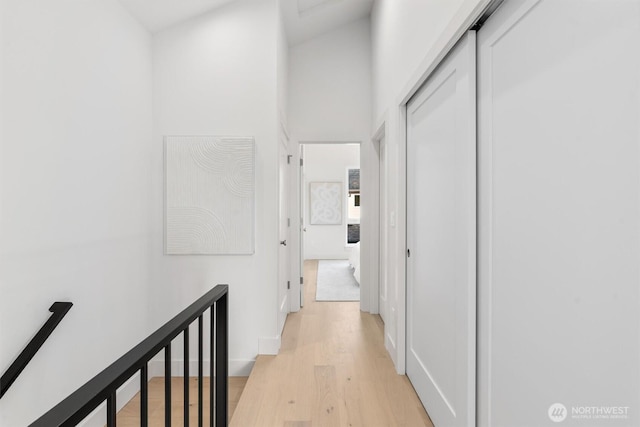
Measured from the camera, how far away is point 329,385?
229 cm

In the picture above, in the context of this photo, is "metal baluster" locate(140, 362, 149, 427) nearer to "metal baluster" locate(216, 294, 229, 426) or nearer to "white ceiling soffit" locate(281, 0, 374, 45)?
"metal baluster" locate(216, 294, 229, 426)

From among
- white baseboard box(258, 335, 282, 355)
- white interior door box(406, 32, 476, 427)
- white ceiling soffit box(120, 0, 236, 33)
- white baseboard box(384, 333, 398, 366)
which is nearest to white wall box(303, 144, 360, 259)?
white baseboard box(384, 333, 398, 366)

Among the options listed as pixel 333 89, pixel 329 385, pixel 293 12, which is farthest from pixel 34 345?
pixel 333 89

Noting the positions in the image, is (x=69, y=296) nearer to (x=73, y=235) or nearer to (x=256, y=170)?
(x=73, y=235)

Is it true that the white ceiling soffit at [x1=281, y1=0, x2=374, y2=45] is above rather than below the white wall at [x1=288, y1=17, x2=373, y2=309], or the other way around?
above

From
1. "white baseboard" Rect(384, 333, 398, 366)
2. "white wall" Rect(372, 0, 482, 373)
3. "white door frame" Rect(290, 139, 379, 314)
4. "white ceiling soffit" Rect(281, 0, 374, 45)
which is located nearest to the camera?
"white wall" Rect(372, 0, 482, 373)

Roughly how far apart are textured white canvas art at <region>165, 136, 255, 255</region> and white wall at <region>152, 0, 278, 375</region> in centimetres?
7

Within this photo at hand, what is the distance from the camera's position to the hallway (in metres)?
1.93

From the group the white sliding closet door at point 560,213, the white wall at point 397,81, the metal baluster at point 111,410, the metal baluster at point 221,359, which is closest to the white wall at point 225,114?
the white wall at point 397,81

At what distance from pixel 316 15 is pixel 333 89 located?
Result: 29.3 inches

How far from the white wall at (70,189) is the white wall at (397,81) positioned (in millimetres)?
1890

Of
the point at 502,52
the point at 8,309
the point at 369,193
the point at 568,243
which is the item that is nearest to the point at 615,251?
the point at 568,243

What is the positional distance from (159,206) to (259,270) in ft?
3.11

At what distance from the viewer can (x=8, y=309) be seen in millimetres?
1489
